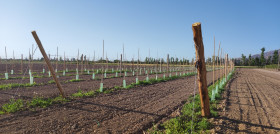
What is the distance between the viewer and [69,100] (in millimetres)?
6457

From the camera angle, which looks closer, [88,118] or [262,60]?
[88,118]

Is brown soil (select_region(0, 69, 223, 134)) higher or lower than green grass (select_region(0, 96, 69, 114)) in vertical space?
lower

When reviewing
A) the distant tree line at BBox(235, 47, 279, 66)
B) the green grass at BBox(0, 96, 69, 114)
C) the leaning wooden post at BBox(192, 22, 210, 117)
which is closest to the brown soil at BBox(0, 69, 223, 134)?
the green grass at BBox(0, 96, 69, 114)

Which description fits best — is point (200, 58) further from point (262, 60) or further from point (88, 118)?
point (262, 60)

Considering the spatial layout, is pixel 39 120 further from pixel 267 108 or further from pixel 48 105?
pixel 267 108

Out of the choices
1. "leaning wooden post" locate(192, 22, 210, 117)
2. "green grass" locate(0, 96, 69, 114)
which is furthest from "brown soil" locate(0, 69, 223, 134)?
"leaning wooden post" locate(192, 22, 210, 117)

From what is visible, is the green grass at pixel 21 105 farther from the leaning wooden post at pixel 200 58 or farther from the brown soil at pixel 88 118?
the leaning wooden post at pixel 200 58

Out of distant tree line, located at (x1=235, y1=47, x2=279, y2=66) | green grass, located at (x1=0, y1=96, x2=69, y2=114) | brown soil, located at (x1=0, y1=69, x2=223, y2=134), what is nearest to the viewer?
brown soil, located at (x1=0, y1=69, x2=223, y2=134)

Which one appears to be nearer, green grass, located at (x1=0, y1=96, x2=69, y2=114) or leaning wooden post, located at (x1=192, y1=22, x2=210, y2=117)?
leaning wooden post, located at (x1=192, y1=22, x2=210, y2=117)

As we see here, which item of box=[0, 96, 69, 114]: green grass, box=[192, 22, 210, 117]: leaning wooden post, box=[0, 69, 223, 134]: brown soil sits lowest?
box=[0, 69, 223, 134]: brown soil

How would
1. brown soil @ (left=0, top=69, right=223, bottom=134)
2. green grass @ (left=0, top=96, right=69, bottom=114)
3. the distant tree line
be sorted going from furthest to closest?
the distant tree line
green grass @ (left=0, top=96, right=69, bottom=114)
brown soil @ (left=0, top=69, right=223, bottom=134)

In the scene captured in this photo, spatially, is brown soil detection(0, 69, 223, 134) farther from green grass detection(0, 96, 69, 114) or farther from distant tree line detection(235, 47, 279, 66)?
distant tree line detection(235, 47, 279, 66)

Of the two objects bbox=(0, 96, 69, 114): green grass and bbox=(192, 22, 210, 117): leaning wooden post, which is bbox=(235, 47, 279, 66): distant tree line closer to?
bbox=(192, 22, 210, 117): leaning wooden post

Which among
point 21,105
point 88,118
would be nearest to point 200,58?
point 88,118
